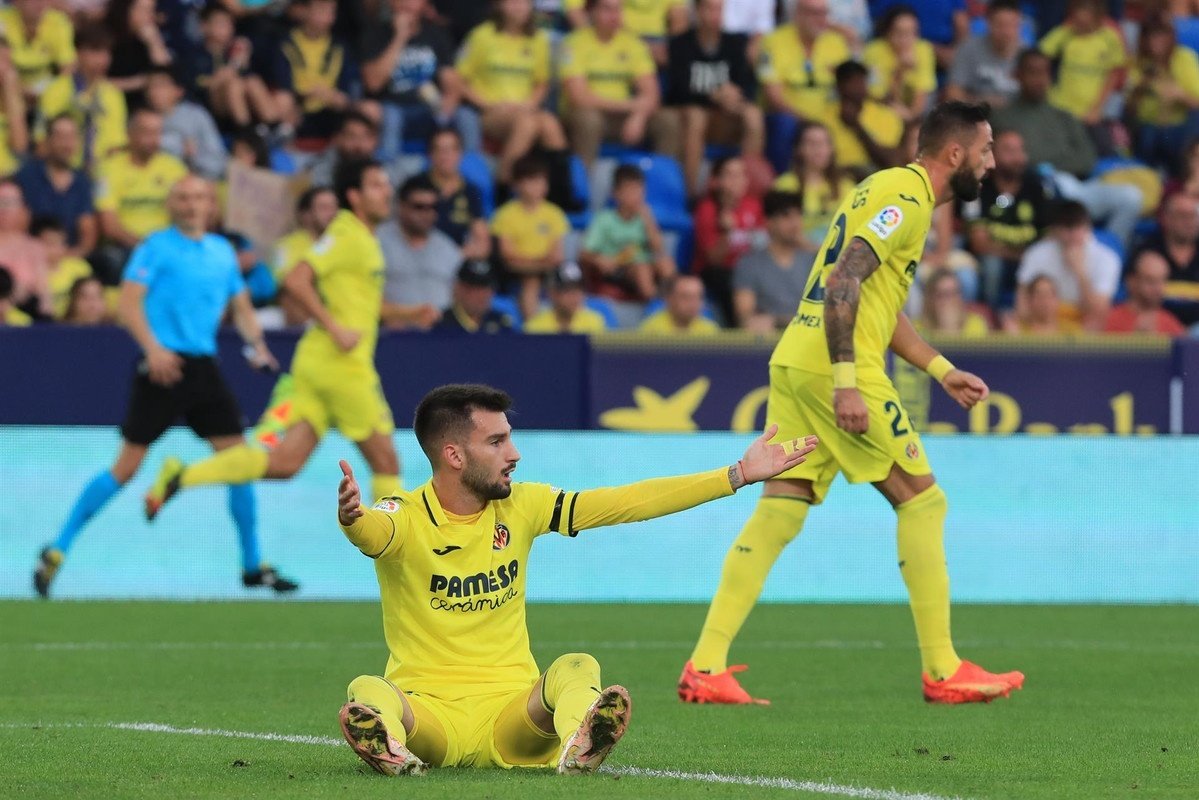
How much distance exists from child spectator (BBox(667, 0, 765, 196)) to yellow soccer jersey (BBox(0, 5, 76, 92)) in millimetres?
4820

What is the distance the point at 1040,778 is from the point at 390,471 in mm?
6849

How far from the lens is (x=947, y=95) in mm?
17703

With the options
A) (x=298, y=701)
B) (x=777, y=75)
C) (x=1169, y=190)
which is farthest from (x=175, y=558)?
(x=1169, y=190)

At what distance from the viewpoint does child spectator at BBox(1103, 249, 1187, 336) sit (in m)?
15.7

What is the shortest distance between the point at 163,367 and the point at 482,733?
21.4ft

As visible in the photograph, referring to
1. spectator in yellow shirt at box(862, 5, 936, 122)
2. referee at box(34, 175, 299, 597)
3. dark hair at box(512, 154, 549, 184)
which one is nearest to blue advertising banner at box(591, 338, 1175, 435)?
dark hair at box(512, 154, 549, 184)

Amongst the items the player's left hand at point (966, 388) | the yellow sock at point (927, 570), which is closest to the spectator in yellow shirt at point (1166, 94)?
the player's left hand at point (966, 388)

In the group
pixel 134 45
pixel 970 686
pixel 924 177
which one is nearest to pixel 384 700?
pixel 970 686

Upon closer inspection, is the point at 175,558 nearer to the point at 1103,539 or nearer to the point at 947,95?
the point at 1103,539

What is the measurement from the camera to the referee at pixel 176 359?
1176cm

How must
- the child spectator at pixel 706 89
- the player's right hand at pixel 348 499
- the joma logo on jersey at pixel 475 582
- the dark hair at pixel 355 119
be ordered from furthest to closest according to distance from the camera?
the child spectator at pixel 706 89 < the dark hair at pixel 355 119 < the joma logo on jersey at pixel 475 582 < the player's right hand at pixel 348 499

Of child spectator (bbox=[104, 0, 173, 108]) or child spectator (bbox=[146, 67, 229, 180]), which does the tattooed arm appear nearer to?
child spectator (bbox=[146, 67, 229, 180])

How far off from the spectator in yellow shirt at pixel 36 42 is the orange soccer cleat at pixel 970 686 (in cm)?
1059

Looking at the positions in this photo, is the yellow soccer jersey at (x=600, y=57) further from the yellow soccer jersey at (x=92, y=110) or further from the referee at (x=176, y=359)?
the referee at (x=176, y=359)
